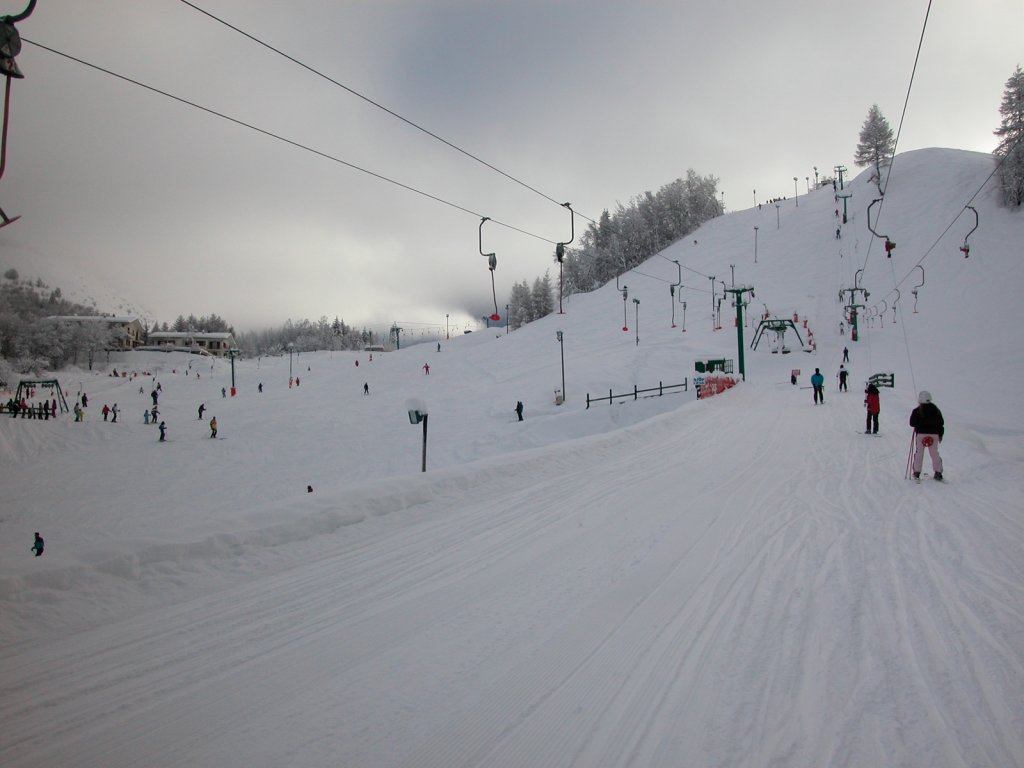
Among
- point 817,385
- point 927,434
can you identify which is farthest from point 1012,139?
point 927,434

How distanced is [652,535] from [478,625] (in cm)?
320

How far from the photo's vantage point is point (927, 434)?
9.56 metres

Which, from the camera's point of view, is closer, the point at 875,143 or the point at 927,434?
the point at 927,434

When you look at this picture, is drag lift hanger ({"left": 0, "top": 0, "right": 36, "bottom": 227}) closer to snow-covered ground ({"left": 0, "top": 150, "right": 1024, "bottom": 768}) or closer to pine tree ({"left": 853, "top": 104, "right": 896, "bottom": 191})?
snow-covered ground ({"left": 0, "top": 150, "right": 1024, "bottom": 768})

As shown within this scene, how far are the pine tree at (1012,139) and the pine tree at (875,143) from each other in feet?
84.0

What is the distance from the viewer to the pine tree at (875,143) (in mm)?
91062

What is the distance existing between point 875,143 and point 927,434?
110967 millimetres

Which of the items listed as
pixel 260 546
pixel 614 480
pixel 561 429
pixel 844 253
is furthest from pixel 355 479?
pixel 844 253

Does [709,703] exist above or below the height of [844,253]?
below

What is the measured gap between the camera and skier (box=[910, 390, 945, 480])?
9430 millimetres

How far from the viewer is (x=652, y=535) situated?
675cm

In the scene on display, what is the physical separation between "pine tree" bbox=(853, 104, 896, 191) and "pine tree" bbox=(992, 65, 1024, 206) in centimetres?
2561

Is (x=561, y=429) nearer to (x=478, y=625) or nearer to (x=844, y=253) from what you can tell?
(x=478, y=625)

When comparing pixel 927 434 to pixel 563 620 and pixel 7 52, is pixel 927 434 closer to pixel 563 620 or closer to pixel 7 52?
pixel 563 620
